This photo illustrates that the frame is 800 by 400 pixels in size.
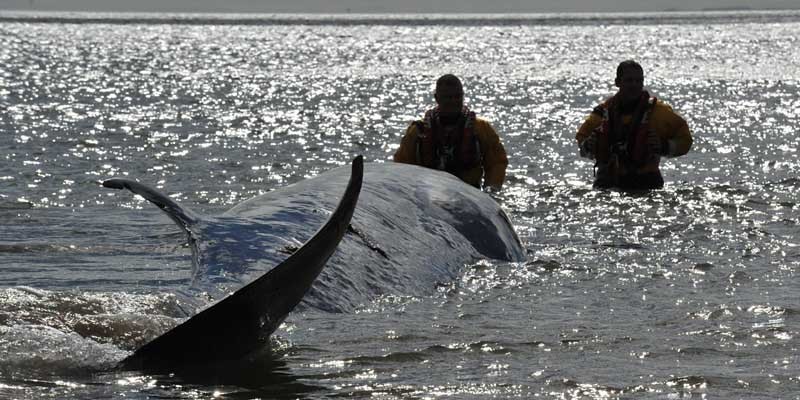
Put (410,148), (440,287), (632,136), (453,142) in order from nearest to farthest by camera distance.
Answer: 1. (440,287)
2. (453,142)
3. (410,148)
4. (632,136)

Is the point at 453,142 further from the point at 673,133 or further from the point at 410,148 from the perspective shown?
the point at 673,133

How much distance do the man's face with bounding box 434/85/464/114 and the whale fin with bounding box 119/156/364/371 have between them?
273 inches

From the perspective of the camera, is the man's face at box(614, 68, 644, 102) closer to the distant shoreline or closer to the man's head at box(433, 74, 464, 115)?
Answer: the man's head at box(433, 74, 464, 115)

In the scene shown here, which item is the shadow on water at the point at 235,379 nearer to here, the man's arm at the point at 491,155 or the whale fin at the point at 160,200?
the whale fin at the point at 160,200

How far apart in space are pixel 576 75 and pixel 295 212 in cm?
3065

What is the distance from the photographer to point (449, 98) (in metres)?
13.5

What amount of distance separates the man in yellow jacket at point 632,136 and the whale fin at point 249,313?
834 cm

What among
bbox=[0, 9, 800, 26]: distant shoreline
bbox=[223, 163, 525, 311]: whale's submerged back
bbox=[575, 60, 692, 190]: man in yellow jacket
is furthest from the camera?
bbox=[0, 9, 800, 26]: distant shoreline

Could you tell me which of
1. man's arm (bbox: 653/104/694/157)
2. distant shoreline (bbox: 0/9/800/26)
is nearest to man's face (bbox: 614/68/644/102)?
man's arm (bbox: 653/104/694/157)

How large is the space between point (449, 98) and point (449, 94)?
0.17 feet

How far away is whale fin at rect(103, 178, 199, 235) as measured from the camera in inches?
293

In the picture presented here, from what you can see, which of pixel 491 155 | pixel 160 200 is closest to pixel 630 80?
pixel 491 155

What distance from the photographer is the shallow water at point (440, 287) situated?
701 cm

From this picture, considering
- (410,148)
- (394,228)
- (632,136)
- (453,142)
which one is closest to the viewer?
(394,228)
